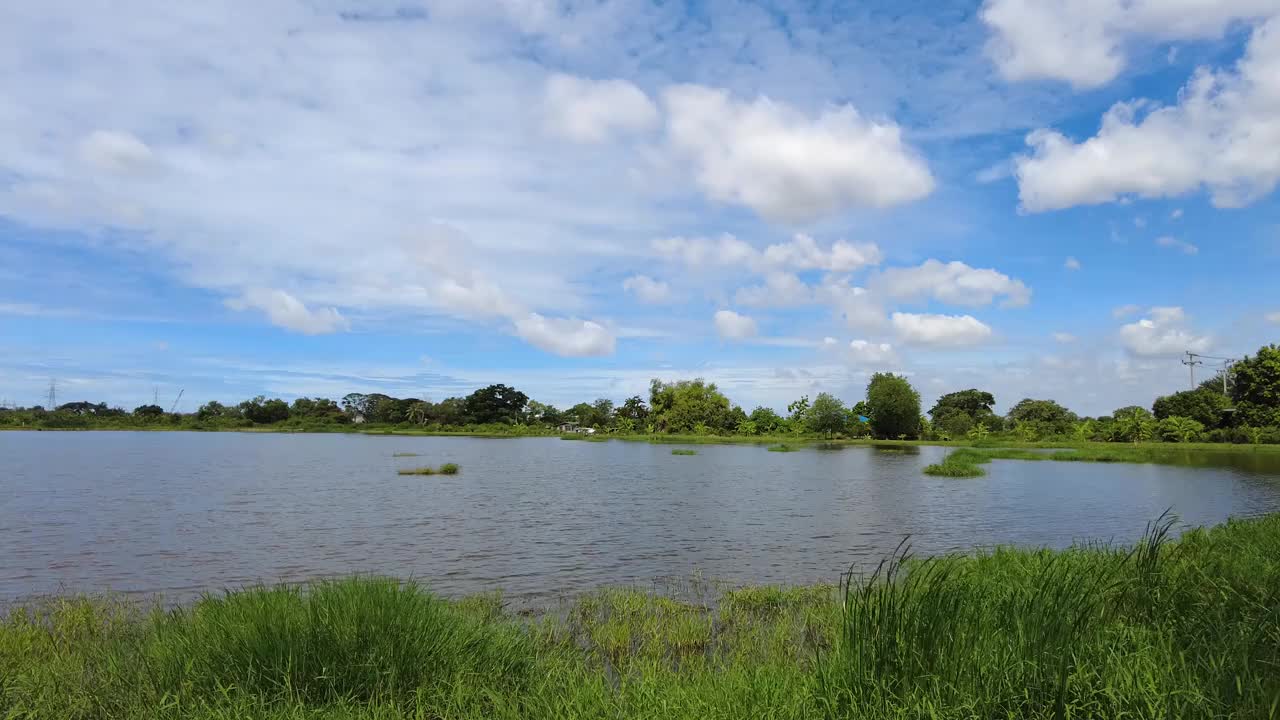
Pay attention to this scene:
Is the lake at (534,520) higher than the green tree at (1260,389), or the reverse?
the green tree at (1260,389)

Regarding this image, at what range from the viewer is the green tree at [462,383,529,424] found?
584ft

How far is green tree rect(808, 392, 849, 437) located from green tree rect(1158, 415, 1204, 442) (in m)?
48.1

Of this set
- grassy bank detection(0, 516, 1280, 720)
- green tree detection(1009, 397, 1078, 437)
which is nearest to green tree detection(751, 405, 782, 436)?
green tree detection(1009, 397, 1078, 437)

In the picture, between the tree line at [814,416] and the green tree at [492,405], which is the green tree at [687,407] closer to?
the tree line at [814,416]

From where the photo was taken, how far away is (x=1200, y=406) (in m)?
89.6

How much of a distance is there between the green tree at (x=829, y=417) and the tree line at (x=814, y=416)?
0.18m

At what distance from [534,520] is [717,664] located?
64.0ft

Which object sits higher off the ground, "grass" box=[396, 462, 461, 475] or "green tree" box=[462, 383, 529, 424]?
"green tree" box=[462, 383, 529, 424]

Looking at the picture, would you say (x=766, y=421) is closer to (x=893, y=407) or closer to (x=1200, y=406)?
(x=893, y=407)

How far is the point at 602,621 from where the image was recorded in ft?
40.9

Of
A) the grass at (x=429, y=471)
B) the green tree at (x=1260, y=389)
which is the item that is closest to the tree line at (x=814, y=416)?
the green tree at (x=1260, y=389)

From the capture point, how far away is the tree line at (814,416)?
87062 mm

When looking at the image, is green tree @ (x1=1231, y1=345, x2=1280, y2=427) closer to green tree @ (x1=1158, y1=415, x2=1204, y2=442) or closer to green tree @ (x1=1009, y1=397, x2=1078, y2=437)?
green tree @ (x1=1158, y1=415, x2=1204, y2=442)

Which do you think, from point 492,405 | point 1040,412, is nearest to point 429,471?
point 492,405
